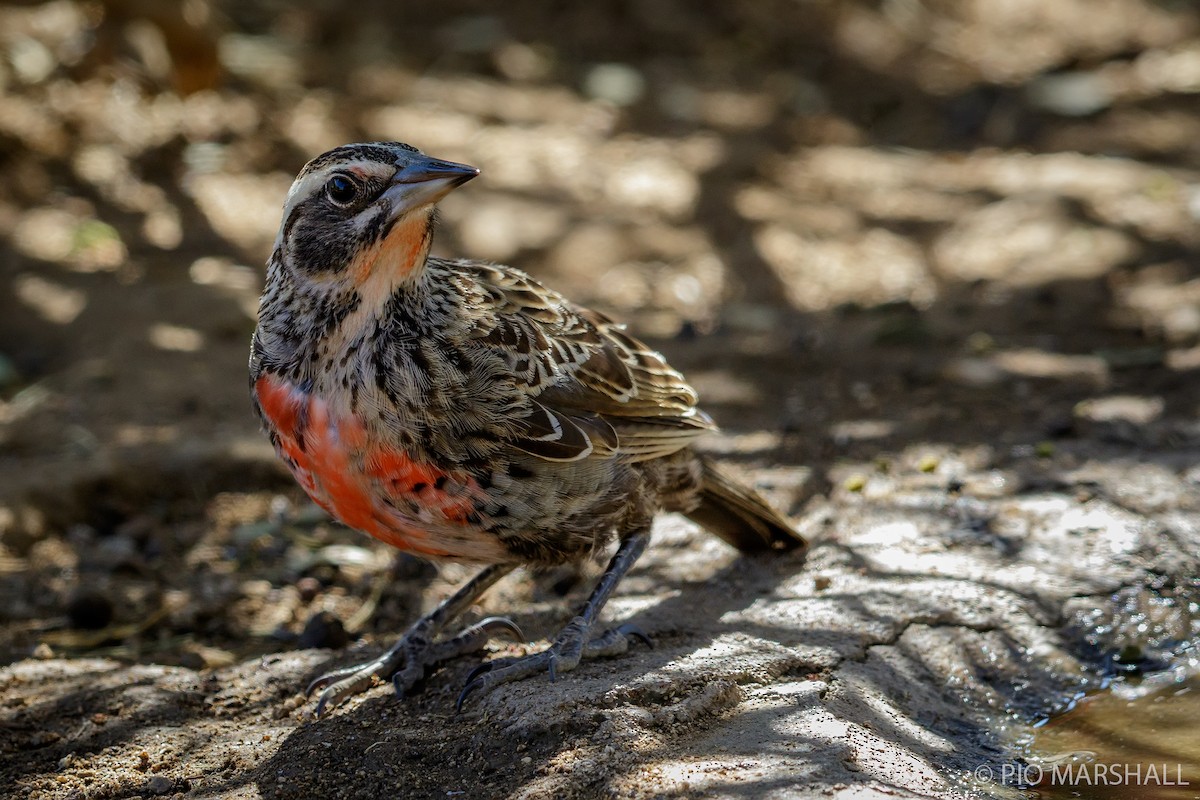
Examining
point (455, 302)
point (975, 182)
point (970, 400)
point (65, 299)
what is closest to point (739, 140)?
point (975, 182)

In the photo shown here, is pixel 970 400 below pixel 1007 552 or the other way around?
the other way around

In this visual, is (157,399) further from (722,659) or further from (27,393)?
(722,659)

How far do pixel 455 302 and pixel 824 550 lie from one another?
6.39ft

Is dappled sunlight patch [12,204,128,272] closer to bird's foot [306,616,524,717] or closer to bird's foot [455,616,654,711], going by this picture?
bird's foot [306,616,524,717]

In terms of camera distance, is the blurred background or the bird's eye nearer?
the bird's eye

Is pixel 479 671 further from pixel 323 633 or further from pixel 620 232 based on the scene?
pixel 620 232

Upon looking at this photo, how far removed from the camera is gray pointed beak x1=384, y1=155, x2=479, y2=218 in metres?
4.10

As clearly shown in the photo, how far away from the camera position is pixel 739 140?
10070 mm

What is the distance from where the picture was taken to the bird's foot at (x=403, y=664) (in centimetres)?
450

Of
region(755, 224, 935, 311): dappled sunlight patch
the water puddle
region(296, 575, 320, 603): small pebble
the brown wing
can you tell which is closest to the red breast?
the brown wing

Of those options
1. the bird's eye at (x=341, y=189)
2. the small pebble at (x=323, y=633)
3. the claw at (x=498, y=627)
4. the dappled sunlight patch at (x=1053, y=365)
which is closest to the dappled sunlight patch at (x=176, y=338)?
the small pebble at (x=323, y=633)

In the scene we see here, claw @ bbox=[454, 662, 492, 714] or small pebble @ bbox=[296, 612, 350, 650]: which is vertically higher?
small pebble @ bbox=[296, 612, 350, 650]

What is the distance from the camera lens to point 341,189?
4.23 meters

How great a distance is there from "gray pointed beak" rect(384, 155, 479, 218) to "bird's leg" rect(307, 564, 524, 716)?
1.40 meters
